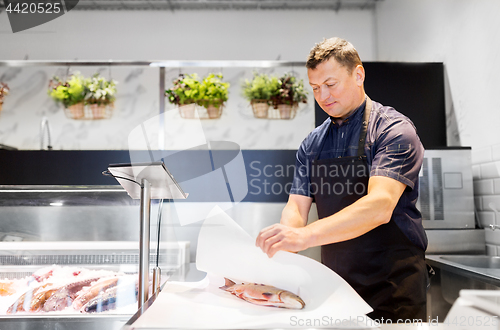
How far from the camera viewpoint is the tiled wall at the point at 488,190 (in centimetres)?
203

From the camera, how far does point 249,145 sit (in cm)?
385

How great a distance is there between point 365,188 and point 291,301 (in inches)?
27.6

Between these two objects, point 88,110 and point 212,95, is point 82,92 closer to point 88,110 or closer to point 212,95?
point 88,110

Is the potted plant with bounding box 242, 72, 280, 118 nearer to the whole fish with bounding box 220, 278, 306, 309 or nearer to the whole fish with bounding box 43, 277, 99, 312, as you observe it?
the whole fish with bounding box 43, 277, 99, 312

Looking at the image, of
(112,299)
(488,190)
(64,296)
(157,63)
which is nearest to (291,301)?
(112,299)

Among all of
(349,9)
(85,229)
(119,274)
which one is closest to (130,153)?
(85,229)

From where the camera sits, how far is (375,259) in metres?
1.25

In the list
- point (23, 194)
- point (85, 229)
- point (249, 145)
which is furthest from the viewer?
point (249, 145)

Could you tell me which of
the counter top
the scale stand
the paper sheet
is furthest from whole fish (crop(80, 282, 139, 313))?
the counter top

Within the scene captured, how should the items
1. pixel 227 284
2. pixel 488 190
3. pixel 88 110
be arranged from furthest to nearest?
pixel 88 110
pixel 488 190
pixel 227 284

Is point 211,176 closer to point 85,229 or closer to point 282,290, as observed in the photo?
point 85,229

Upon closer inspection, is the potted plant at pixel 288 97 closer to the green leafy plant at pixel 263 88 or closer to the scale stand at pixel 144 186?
the green leafy plant at pixel 263 88

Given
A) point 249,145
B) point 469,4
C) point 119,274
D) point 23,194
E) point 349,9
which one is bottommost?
point 119,274

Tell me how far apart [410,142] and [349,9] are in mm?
3299
